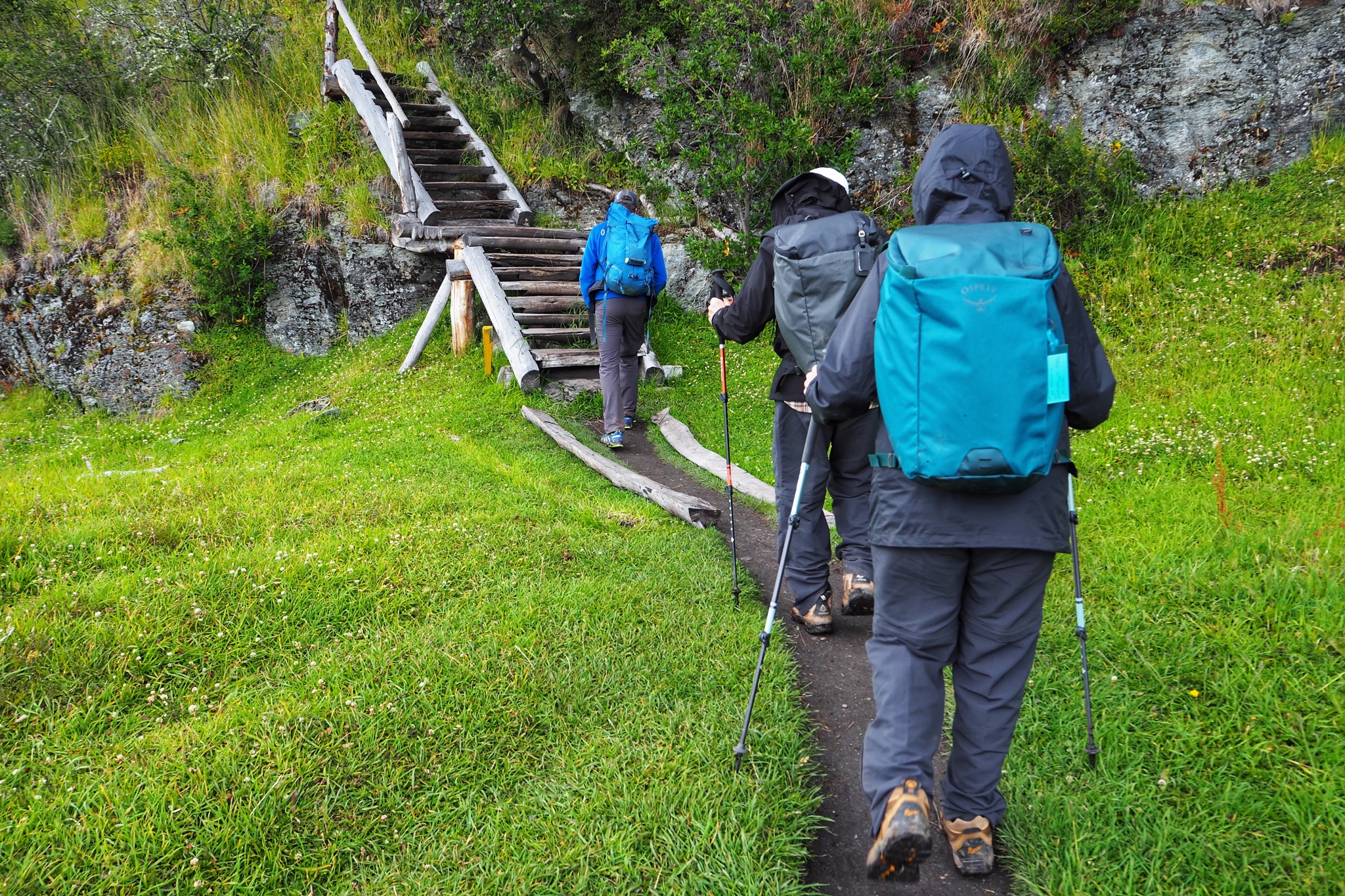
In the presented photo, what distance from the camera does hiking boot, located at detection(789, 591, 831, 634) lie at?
434 cm

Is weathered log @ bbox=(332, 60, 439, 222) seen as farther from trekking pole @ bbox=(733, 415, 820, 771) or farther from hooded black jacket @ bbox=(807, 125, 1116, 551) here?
hooded black jacket @ bbox=(807, 125, 1116, 551)

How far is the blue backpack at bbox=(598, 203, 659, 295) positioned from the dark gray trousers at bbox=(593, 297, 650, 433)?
0.22 metres

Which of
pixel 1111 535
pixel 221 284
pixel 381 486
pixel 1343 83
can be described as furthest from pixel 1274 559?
pixel 221 284

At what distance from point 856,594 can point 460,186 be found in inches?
437

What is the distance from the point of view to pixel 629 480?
6918mm

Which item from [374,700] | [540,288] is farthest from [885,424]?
[540,288]

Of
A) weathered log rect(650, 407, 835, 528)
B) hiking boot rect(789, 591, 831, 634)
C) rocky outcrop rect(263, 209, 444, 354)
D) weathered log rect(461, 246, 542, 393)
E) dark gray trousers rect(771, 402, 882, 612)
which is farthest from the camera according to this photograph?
rocky outcrop rect(263, 209, 444, 354)

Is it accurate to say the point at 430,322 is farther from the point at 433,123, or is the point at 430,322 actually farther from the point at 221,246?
the point at 433,123

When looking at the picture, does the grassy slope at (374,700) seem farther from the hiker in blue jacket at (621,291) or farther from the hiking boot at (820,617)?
the hiker in blue jacket at (621,291)

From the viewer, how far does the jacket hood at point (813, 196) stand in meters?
3.98

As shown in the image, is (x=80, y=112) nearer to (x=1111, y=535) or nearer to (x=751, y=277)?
(x=751, y=277)

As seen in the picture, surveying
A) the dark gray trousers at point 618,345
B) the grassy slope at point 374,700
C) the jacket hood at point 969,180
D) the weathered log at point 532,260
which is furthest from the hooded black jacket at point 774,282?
the weathered log at point 532,260

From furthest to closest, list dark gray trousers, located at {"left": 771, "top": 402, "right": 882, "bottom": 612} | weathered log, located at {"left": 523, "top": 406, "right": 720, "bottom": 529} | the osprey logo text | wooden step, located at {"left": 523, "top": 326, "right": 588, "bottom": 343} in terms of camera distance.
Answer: wooden step, located at {"left": 523, "top": 326, "right": 588, "bottom": 343} < weathered log, located at {"left": 523, "top": 406, "right": 720, "bottom": 529} < dark gray trousers, located at {"left": 771, "top": 402, "right": 882, "bottom": 612} < the osprey logo text

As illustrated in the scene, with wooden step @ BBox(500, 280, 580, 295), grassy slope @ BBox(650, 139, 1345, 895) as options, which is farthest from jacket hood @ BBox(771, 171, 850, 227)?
wooden step @ BBox(500, 280, 580, 295)
